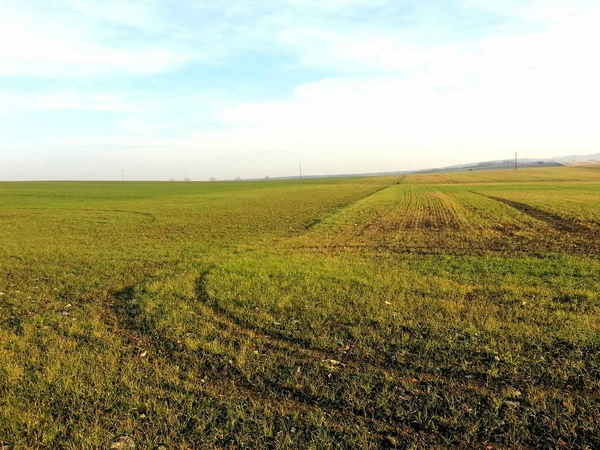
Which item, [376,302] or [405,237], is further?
[405,237]

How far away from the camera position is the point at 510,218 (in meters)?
24.6

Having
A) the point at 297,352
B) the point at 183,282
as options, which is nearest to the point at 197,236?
the point at 183,282

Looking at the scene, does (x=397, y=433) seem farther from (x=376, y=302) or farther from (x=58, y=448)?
(x=376, y=302)

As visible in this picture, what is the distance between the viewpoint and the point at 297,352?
6250mm

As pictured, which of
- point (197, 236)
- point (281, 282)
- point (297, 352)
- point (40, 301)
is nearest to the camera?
point (297, 352)

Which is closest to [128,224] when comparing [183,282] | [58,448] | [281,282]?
[183,282]

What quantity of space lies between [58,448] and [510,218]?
87.9 feet

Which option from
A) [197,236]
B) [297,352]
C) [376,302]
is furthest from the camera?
[197,236]

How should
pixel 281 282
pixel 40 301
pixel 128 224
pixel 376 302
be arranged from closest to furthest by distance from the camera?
pixel 376 302 < pixel 40 301 < pixel 281 282 < pixel 128 224

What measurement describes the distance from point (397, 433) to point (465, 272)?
825cm

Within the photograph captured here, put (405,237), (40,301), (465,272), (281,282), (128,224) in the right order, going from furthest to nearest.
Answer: (128,224) → (405,237) → (465,272) → (281,282) → (40,301)

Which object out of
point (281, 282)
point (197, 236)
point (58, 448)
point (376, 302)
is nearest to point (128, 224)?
point (197, 236)

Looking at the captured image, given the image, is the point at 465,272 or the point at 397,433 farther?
the point at 465,272

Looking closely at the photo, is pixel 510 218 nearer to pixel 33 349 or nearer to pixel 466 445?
pixel 466 445
